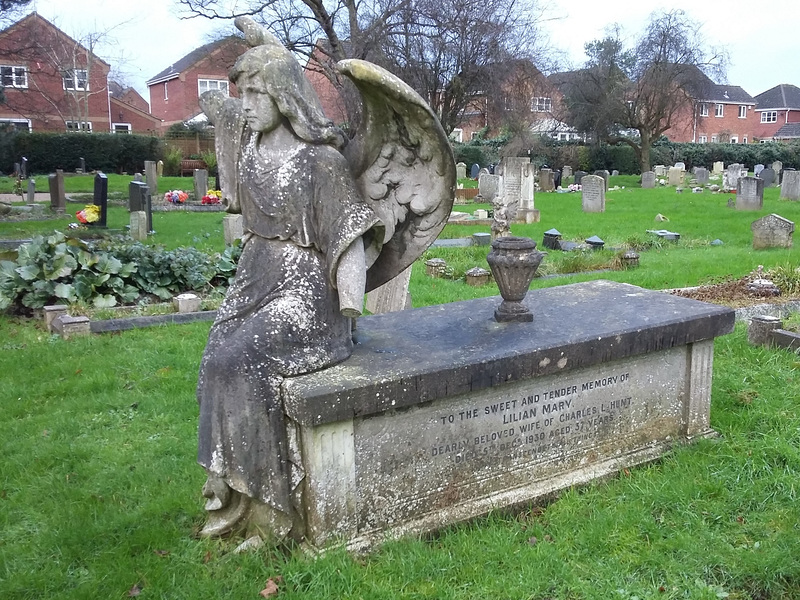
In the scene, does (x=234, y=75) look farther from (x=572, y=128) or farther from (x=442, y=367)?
(x=572, y=128)

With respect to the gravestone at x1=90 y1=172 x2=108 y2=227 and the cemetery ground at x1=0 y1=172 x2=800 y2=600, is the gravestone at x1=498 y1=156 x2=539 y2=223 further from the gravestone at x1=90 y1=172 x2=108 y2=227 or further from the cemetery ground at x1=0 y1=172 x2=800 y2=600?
the cemetery ground at x1=0 y1=172 x2=800 y2=600

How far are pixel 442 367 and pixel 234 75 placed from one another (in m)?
1.73

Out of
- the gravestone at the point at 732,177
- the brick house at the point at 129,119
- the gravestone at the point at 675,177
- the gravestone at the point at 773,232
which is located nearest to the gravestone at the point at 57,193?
the gravestone at the point at 773,232

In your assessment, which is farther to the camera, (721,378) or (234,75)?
(721,378)

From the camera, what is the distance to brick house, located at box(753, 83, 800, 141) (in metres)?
63.4

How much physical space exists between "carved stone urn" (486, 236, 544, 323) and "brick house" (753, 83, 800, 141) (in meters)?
67.9

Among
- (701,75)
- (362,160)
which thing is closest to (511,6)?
(701,75)

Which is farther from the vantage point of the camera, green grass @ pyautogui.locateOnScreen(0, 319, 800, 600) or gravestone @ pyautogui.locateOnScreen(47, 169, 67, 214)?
gravestone @ pyautogui.locateOnScreen(47, 169, 67, 214)

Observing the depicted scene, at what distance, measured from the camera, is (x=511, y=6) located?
26281 mm

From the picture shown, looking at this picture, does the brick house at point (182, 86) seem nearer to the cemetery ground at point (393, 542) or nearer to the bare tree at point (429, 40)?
the bare tree at point (429, 40)

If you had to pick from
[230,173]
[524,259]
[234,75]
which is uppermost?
[234,75]

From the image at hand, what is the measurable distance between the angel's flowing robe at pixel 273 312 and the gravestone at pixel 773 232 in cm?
1123

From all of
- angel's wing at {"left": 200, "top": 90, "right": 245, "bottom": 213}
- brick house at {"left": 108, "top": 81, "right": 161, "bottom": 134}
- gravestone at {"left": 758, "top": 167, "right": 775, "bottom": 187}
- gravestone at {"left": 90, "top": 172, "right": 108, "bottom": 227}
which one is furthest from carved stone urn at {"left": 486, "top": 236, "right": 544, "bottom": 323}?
brick house at {"left": 108, "top": 81, "right": 161, "bottom": 134}

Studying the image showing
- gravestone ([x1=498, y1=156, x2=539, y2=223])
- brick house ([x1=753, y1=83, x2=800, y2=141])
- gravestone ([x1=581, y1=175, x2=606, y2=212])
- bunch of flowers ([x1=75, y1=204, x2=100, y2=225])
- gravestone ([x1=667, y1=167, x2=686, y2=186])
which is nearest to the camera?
bunch of flowers ([x1=75, y1=204, x2=100, y2=225])
